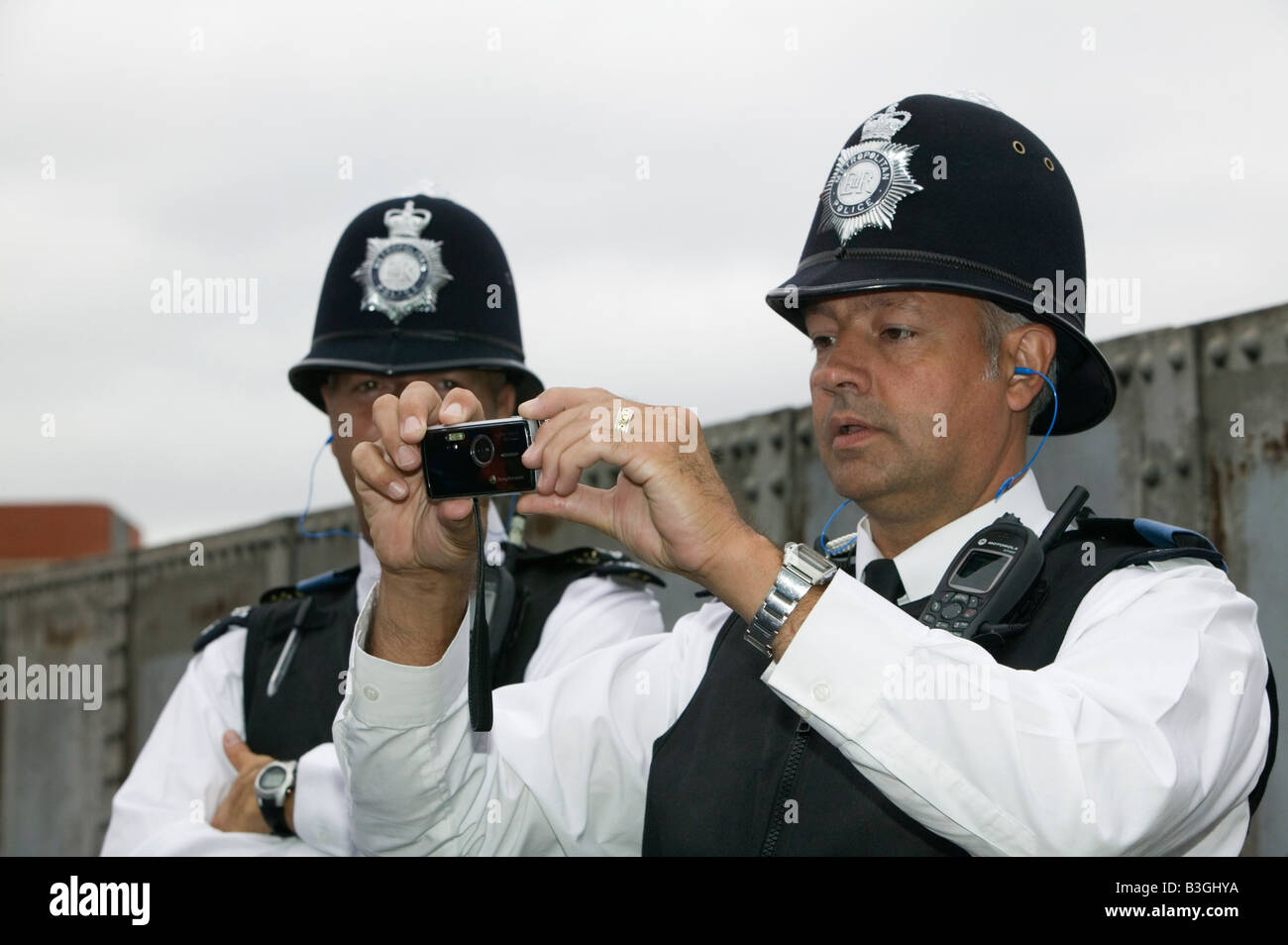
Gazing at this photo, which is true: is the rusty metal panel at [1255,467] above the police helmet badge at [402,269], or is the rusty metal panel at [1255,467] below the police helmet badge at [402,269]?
below

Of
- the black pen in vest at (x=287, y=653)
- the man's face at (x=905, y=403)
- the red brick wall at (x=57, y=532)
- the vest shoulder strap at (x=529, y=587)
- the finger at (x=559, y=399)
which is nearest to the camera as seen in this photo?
the finger at (x=559, y=399)

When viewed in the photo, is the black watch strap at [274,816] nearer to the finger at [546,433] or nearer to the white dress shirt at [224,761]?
the white dress shirt at [224,761]

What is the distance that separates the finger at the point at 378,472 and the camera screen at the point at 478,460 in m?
0.10

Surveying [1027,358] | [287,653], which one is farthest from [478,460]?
[287,653]

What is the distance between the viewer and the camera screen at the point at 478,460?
2.52 metres

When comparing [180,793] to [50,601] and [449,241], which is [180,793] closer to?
[449,241]

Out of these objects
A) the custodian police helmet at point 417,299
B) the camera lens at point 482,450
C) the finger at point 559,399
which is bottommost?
the camera lens at point 482,450

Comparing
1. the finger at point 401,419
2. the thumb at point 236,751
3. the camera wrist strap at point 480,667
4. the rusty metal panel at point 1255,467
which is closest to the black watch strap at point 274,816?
the thumb at point 236,751

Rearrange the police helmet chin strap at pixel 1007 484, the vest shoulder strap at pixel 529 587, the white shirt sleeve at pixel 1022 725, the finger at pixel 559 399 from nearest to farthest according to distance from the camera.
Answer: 1. the white shirt sleeve at pixel 1022 725
2. the finger at pixel 559 399
3. the police helmet chin strap at pixel 1007 484
4. the vest shoulder strap at pixel 529 587

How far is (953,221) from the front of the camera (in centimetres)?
308

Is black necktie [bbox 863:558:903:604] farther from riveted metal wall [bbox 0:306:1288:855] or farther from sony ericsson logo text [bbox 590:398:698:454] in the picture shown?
sony ericsson logo text [bbox 590:398:698:454]

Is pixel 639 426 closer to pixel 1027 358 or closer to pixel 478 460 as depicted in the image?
pixel 478 460

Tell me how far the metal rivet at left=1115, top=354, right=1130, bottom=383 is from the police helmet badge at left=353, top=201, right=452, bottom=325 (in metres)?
2.02

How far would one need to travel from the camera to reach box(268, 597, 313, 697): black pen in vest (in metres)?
4.23
